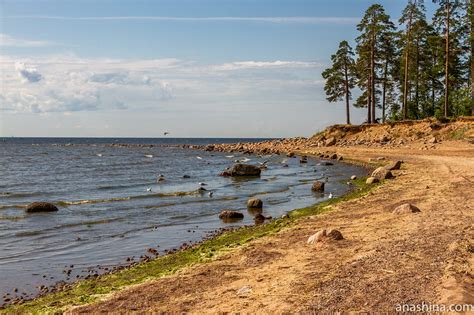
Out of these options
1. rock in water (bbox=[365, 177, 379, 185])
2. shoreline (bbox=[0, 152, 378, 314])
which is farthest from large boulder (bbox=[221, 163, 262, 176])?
shoreline (bbox=[0, 152, 378, 314])

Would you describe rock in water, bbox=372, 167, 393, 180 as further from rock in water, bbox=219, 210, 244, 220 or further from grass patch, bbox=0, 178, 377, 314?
grass patch, bbox=0, 178, 377, 314

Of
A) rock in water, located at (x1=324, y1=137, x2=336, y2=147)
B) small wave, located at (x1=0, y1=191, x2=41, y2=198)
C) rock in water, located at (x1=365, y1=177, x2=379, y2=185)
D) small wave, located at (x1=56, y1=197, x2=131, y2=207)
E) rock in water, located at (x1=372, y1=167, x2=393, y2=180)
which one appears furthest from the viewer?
rock in water, located at (x1=324, y1=137, x2=336, y2=147)

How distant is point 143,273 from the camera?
1154cm

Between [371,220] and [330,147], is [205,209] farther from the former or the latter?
[330,147]

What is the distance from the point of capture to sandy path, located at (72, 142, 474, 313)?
742 cm

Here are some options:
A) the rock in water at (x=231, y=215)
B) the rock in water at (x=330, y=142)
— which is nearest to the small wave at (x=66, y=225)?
the rock in water at (x=231, y=215)

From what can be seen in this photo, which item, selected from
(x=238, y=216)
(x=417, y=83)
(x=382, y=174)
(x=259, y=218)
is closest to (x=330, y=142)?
(x=417, y=83)

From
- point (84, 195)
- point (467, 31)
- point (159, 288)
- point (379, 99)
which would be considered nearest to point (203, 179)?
point (84, 195)

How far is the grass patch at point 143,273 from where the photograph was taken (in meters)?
9.48

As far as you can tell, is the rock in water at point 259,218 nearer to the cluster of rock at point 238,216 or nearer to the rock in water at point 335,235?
the cluster of rock at point 238,216

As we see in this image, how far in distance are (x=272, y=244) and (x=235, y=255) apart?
3.91 feet

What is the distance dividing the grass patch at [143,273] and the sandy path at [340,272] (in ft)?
2.19

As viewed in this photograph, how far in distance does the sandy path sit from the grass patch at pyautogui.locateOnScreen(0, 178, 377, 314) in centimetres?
67

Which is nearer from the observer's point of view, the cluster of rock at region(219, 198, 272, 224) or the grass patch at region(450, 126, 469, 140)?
the cluster of rock at region(219, 198, 272, 224)
